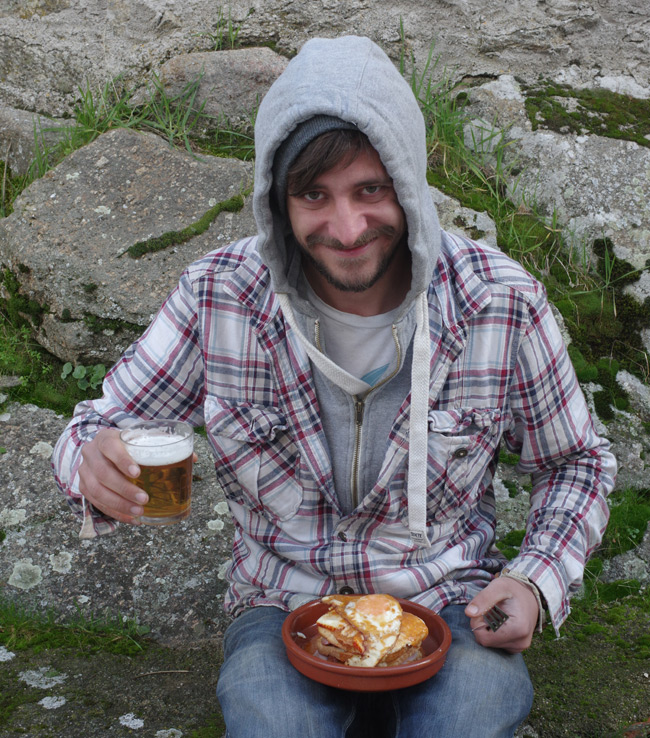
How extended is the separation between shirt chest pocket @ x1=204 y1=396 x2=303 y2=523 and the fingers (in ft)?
1.08

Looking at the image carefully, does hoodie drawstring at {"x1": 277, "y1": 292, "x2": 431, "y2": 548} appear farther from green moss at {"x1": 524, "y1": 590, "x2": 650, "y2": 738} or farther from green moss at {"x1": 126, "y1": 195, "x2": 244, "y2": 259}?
green moss at {"x1": 126, "y1": 195, "x2": 244, "y2": 259}

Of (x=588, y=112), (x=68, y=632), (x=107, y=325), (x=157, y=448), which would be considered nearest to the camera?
(x=157, y=448)

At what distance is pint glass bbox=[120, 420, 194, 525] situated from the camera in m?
1.71

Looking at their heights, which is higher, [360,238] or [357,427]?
[360,238]

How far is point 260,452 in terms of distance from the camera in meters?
2.06

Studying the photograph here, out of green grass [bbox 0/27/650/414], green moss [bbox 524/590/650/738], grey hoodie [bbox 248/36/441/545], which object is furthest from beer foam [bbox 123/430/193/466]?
green grass [bbox 0/27/650/414]

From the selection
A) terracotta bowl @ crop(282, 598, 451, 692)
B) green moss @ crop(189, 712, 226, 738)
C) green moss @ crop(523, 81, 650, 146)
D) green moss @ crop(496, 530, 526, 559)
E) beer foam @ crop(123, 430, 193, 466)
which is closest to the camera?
terracotta bowl @ crop(282, 598, 451, 692)

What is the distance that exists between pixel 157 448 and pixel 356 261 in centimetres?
68

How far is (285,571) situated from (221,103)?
243 centimetres

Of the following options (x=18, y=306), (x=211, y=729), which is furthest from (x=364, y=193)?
(x=18, y=306)

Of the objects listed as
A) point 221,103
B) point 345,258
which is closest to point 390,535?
point 345,258

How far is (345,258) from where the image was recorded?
194cm

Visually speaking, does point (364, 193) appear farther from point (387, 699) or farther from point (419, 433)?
point (387, 699)

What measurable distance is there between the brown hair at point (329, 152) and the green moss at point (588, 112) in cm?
209
